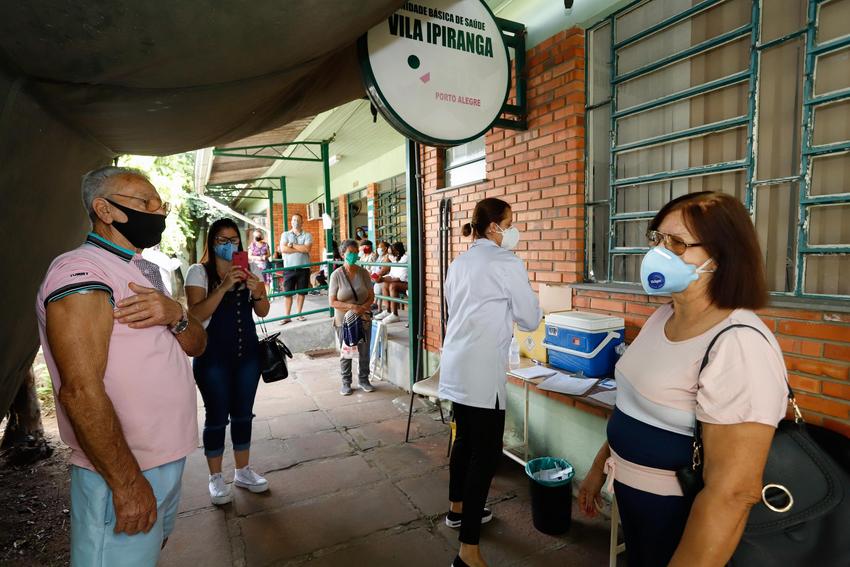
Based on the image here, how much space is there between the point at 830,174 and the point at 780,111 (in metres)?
0.43

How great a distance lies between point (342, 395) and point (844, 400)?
4723 mm

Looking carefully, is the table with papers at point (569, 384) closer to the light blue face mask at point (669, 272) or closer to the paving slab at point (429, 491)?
the paving slab at point (429, 491)

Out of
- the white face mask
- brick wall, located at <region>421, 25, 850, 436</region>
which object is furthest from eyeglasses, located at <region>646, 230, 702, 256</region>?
the white face mask

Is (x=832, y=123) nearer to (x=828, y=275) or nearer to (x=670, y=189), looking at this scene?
(x=828, y=275)

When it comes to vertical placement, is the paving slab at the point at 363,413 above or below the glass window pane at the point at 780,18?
below

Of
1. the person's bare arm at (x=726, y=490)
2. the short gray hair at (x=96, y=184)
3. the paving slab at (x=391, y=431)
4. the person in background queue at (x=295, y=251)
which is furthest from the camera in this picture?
the person in background queue at (x=295, y=251)

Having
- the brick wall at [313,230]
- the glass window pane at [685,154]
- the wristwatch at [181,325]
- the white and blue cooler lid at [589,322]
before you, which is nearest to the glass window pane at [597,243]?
the glass window pane at [685,154]

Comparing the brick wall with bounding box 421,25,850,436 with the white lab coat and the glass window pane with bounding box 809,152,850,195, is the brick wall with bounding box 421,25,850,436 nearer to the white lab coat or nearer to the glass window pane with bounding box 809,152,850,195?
the glass window pane with bounding box 809,152,850,195

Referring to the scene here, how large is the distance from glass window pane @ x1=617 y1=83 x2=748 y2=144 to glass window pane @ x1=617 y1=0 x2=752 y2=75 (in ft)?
1.09

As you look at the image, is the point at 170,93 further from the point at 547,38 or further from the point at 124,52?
the point at 547,38

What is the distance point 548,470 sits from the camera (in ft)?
10.5

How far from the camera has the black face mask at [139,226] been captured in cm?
166

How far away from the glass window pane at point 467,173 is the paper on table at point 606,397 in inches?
95.0

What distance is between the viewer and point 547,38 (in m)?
3.62
